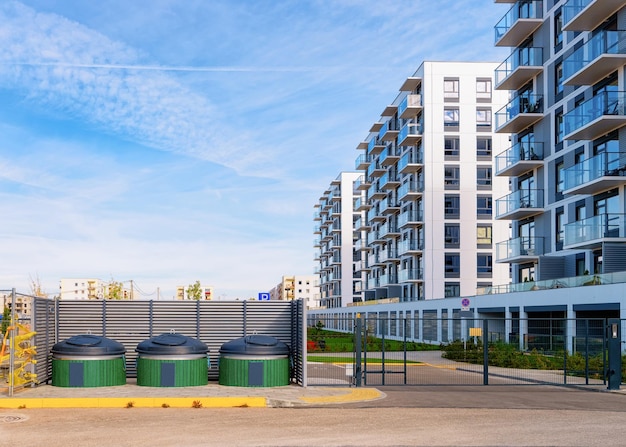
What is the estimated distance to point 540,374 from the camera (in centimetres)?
2712

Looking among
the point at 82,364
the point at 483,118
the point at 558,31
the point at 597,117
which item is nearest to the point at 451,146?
the point at 483,118

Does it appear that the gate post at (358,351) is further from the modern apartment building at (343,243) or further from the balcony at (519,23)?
the modern apartment building at (343,243)

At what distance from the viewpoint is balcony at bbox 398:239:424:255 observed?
7094 centimetres

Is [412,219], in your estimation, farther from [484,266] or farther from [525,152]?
[525,152]

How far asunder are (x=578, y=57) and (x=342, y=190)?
85.3 m

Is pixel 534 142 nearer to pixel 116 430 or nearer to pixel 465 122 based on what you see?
pixel 465 122

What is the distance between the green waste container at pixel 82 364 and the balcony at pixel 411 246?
53.0 m

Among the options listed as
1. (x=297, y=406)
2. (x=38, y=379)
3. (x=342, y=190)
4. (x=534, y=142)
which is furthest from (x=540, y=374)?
(x=342, y=190)

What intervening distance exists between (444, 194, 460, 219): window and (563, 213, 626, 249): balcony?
97.7ft

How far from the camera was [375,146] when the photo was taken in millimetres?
87375

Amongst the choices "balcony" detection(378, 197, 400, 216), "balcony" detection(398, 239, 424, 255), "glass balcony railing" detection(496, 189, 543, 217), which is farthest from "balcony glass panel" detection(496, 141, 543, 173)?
"balcony" detection(378, 197, 400, 216)

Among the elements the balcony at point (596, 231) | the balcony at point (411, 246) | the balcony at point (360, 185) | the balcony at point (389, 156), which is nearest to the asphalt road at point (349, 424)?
the balcony at point (596, 231)

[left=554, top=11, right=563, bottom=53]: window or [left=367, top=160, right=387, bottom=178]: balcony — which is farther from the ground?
[left=554, top=11, right=563, bottom=53]: window

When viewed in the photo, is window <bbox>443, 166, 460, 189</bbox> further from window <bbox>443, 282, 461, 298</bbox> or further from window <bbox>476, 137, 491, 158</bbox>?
window <bbox>443, 282, 461, 298</bbox>
